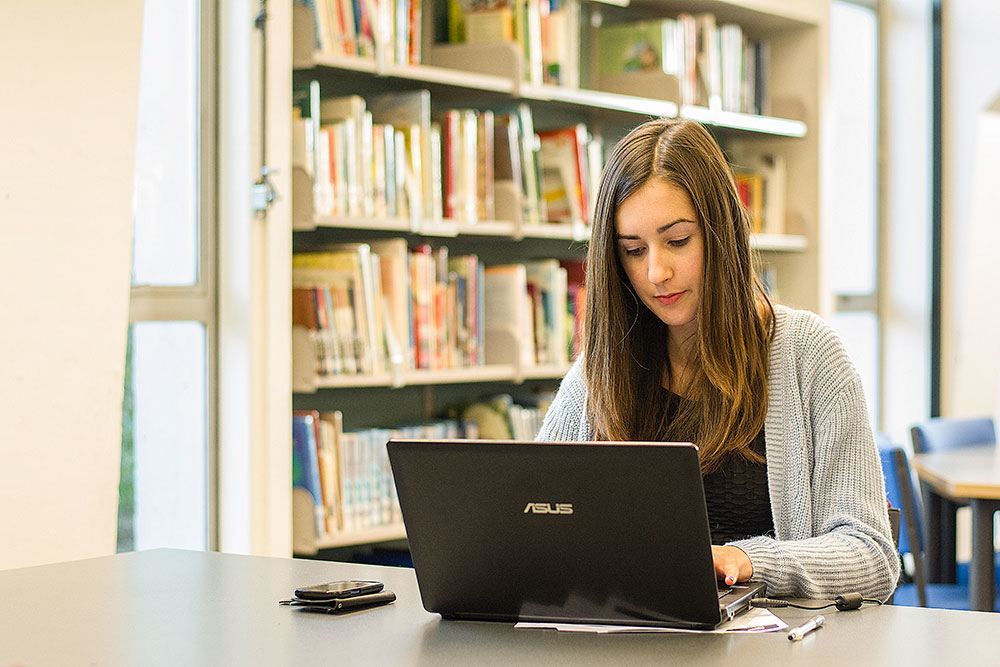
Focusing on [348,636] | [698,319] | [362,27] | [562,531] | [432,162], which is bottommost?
[348,636]

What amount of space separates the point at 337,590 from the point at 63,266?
4.24 ft

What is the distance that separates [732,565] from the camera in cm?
158

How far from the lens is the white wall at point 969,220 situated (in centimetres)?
534

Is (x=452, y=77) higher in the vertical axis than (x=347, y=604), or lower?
higher

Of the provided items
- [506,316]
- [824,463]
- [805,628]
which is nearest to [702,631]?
[805,628]

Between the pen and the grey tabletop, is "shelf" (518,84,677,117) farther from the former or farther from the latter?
the pen

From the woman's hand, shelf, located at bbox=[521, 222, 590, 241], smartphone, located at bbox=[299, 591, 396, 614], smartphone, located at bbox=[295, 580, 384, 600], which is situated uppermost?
shelf, located at bbox=[521, 222, 590, 241]

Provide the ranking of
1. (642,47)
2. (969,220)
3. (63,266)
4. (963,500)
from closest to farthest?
(63,266)
(963,500)
(642,47)
(969,220)

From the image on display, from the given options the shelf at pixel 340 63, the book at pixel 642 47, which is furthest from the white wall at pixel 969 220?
A: the shelf at pixel 340 63

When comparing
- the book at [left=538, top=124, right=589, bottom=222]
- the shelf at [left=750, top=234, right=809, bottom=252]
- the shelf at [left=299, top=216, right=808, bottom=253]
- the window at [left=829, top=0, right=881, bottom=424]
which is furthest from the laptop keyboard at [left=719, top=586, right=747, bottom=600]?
the window at [left=829, top=0, right=881, bottom=424]

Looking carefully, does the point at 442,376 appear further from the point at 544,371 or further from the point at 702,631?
the point at 702,631

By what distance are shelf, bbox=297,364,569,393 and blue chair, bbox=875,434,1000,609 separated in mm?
918

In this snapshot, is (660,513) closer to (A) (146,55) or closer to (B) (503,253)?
(A) (146,55)

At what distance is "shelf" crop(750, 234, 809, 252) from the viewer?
14.3 feet
